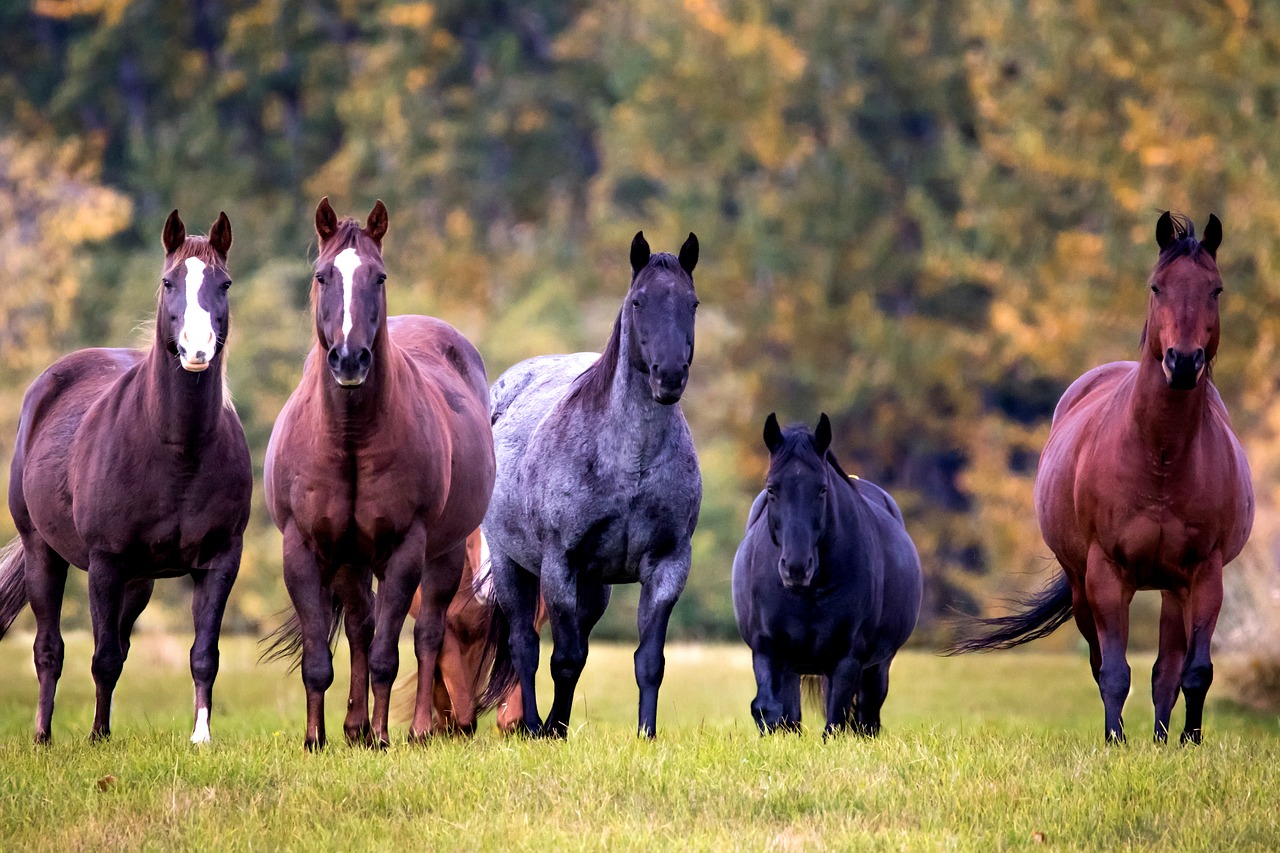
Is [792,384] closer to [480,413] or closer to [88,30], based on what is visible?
[88,30]

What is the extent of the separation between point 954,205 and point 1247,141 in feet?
28.3

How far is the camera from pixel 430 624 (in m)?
8.62

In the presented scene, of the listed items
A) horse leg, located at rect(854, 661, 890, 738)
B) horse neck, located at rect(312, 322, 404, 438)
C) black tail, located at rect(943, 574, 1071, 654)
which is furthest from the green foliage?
horse neck, located at rect(312, 322, 404, 438)

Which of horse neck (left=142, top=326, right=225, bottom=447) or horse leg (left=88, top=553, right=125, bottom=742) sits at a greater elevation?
horse neck (left=142, top=326, right=225, bottom=447)

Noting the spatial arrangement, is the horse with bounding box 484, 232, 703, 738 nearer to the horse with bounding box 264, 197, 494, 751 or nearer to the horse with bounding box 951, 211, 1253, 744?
the horse with bounding box 264, 197, 494, 751

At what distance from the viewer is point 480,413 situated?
9188 millimetres

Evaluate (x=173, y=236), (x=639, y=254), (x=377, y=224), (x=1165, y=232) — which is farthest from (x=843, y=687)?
(x=173, y=236)

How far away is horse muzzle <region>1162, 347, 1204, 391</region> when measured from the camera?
296 inches

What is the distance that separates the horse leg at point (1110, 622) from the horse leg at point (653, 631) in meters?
1.95

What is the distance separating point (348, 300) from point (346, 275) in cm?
13

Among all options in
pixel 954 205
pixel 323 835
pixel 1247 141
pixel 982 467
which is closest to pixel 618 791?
pixel 323 835

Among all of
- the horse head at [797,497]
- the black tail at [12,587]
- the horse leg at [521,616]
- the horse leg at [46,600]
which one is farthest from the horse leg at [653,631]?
the black tail at [12,587]

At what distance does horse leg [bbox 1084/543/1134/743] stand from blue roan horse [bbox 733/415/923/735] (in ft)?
3.89

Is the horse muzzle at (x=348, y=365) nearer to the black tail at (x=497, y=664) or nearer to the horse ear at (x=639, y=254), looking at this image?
the horse ear at (x=639, y=254)
